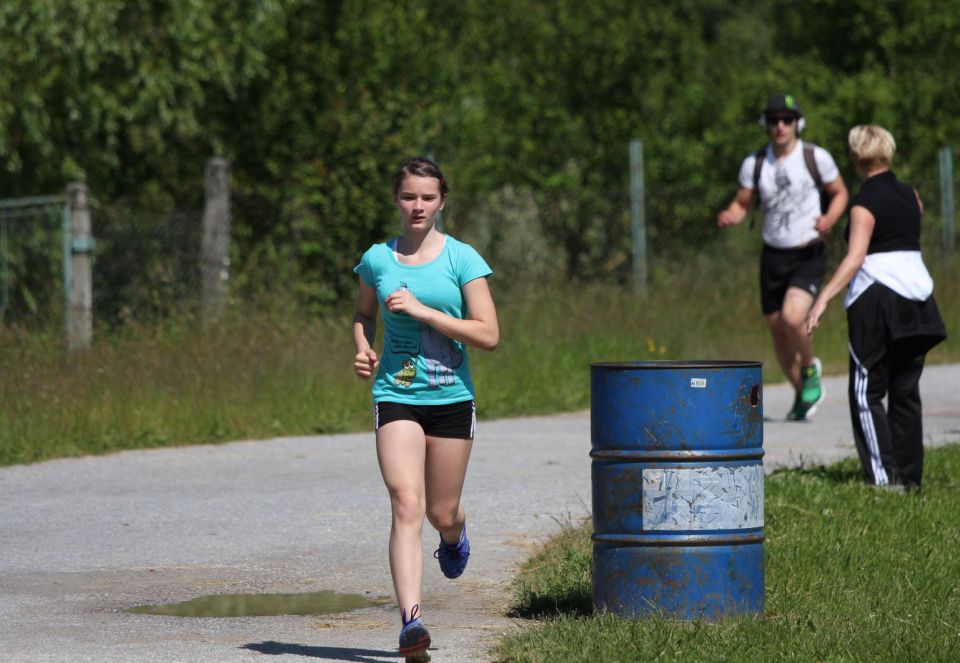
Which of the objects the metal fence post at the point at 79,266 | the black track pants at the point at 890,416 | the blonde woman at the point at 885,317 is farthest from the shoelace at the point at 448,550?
the metal fence post at the point at 79,266

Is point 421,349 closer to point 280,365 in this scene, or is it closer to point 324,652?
point 324,652

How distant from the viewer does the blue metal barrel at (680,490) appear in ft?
18.1

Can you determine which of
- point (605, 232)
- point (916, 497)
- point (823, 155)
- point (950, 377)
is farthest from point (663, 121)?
point (916, 497)

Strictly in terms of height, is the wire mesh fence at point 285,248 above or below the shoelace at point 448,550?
above

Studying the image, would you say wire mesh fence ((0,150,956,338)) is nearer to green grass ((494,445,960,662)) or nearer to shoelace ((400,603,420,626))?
green grass ((494,445,960,662))

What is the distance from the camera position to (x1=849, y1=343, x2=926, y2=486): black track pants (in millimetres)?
8133

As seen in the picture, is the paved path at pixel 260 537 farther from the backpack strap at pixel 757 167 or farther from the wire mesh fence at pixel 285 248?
the wire mesh fence at pixel 285 248

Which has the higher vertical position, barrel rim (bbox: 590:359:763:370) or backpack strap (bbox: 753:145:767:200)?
backpack strap (bbox: 753:145:767:200)

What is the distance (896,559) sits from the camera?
6.54 m

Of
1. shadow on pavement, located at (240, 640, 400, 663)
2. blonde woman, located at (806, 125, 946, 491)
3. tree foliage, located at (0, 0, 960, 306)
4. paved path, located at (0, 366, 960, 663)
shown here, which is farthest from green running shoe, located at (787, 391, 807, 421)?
shadow on pavement, located at (240, 640, 400, 663)

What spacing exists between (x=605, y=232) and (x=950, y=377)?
216 inches

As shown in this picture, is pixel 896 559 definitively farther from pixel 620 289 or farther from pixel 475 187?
pixel 475 187

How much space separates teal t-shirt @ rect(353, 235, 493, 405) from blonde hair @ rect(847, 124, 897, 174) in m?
3.13

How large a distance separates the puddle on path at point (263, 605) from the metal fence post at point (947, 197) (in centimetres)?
1462
